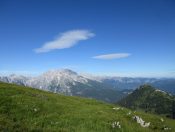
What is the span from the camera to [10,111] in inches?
1017

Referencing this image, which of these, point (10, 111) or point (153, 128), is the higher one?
point (10, 111)

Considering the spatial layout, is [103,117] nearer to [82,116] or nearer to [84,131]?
[82,116]

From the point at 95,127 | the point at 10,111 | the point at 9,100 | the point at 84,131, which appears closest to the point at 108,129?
the point at 95,127

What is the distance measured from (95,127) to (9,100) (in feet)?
37.9

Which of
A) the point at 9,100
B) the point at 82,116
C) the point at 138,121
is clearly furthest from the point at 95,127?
the point at 9,100

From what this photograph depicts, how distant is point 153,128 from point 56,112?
12701 millimetres

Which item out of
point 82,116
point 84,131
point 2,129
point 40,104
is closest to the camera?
point 2,129

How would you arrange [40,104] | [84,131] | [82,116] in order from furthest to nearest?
[40,104]
[82,116]
[84,131]

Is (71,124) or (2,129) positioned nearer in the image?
(2,129)

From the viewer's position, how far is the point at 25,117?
989 inches

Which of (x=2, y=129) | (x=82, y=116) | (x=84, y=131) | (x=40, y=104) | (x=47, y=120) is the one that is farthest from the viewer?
(x=40, y=104)

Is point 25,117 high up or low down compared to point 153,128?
up

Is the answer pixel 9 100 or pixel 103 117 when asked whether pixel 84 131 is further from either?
pixel 9 100

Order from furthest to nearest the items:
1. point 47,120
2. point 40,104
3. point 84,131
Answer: point 40,104 < point 47,120 < point 84,131
